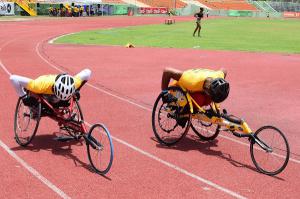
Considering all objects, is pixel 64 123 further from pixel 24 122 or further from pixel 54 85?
pixel 24 122

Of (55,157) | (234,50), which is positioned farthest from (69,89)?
(234,50)

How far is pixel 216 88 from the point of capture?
7.02m

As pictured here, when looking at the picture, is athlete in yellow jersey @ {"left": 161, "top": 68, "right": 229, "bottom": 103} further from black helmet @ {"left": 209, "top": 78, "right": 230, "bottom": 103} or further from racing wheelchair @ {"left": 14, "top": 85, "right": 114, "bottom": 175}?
racing wheelchair @ {"left": 14, "top": 85, "right": 114, "bottom": 175}

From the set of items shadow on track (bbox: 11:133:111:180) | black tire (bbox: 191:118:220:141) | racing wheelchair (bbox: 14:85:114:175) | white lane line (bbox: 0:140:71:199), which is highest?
racing wheelchair (bbox: 14:85:114:175)

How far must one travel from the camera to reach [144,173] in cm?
657

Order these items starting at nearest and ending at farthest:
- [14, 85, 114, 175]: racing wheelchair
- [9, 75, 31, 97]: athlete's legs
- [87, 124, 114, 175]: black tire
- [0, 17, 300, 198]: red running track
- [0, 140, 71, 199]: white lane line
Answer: [0, 140, 71, 199]: white lane line < [0, 17, 300, 198]: red running track < [87, 124, 114, 175]: black tire < [14, 85, 114, 175]: racing wheelchair < [9, 75, 31, 97]: athlete's legs

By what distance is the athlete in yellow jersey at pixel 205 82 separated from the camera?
7051mm

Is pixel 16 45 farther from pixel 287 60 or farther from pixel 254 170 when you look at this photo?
pixel 254 170

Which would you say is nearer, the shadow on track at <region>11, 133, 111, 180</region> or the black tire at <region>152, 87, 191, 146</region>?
the shadow on track at <region>11, 133, 111, 180</region>

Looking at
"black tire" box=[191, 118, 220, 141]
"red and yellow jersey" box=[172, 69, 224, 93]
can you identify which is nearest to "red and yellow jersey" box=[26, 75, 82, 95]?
"red and yellow jersey" box=[172, 69, 224, 93]

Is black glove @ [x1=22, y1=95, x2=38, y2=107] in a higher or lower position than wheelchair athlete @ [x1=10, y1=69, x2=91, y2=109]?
lower

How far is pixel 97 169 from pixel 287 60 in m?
16.6

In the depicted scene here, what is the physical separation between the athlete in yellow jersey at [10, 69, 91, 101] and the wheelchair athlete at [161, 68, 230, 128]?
1.44m

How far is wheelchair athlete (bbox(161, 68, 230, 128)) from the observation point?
707 centimetres
